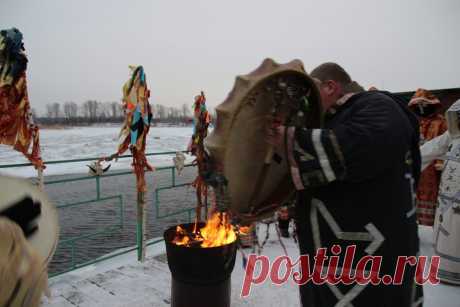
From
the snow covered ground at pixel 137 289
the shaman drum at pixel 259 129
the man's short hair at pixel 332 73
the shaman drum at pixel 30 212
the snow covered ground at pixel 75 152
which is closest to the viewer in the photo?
the shaman drum at pixel 30 212

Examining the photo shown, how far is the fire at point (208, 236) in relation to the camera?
3012mm

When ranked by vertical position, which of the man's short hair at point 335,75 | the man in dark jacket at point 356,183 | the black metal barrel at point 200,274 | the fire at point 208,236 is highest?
the man's short hair at point 335,75

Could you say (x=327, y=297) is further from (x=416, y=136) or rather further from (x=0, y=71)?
(x=0, y=71)

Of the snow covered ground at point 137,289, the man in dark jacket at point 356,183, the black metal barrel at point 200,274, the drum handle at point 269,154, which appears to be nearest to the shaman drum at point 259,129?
the drum handle at point 269,154

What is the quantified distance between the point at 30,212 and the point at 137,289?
10.3 ft

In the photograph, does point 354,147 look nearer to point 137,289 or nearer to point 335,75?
point 335,75

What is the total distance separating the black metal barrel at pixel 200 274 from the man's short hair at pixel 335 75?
1580 millimetres

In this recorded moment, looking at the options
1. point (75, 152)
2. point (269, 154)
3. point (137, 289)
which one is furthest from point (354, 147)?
point (75, 152)

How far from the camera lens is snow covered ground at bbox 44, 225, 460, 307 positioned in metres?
3.59

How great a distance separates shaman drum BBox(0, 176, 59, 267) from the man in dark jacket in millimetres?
1089

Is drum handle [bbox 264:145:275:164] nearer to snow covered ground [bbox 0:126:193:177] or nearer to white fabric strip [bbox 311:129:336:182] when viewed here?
white fabric strip [bbox 311:129:336:182]

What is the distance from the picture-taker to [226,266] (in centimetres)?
310

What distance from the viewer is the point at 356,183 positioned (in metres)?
1.83

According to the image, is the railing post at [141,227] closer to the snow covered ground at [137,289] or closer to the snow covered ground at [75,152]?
the snow covered ground at [137,289]
